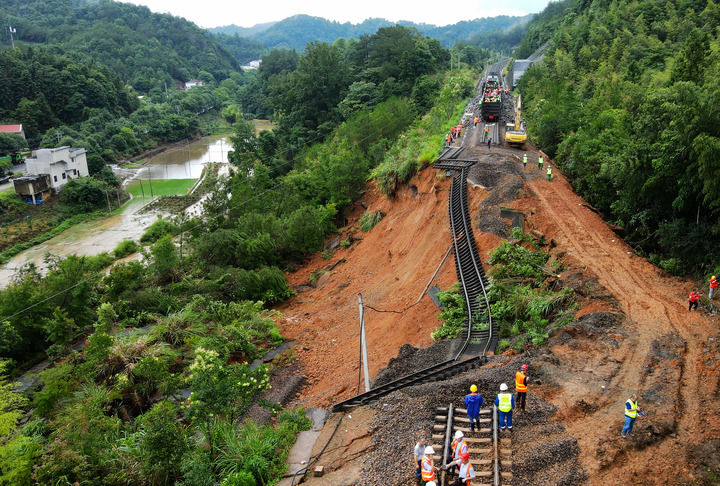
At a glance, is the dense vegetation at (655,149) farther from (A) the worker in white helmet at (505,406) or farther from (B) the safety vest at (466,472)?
(B) the safety vest at (466,472)

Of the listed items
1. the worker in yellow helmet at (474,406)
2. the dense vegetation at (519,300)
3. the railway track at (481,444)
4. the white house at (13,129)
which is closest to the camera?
the railway track at (481,444)

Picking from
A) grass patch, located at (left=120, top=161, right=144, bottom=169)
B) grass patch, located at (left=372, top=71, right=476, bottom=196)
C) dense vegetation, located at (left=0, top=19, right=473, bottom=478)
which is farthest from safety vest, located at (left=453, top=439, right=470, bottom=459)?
grass patch, located at (left=120, top=161, right=144, bottom=169)

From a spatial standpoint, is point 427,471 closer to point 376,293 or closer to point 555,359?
point 555,359

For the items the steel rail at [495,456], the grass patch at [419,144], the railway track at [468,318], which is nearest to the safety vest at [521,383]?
the steel rail at [495,456]

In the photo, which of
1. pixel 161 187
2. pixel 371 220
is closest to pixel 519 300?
pixel 371 220

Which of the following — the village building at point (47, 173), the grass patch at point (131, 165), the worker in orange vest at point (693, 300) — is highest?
the village building at point (47, 173)

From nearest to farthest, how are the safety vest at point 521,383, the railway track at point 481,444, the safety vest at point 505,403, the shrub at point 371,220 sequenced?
the railway track at point 481,444, the safety vest at point 505,403, the safety vest at point 521,383, the shrub at point 371,220

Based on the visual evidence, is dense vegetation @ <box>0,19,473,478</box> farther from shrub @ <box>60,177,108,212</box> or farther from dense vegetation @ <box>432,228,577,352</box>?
shrub @ <box>60,177,108,212</box>
